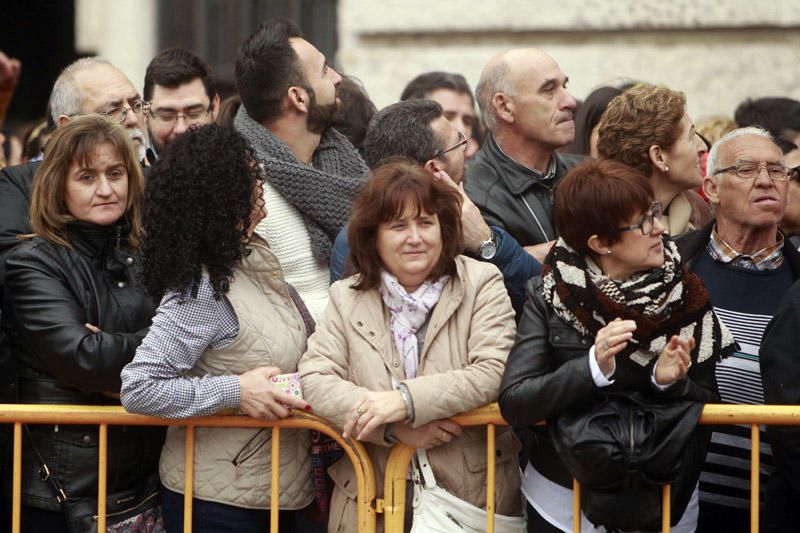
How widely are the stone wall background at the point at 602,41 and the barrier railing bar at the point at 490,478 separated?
5771 mm

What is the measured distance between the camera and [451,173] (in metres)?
4.32

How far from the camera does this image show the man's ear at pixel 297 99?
15.1 ft

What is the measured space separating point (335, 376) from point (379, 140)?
1051mm

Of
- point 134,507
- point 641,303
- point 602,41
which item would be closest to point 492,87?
point 641,303

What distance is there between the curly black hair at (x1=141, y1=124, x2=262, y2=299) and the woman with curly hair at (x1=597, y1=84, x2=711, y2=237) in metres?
1.50

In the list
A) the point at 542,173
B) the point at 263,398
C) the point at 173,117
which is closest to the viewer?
the point at 263,398

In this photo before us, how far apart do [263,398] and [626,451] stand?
104 cm

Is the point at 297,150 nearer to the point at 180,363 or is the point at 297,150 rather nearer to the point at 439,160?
the point at 439,160

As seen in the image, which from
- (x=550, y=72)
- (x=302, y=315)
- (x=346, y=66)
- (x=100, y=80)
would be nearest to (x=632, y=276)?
(x=302, y=315)

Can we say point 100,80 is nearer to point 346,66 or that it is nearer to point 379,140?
point 379,140

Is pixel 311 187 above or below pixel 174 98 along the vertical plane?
below

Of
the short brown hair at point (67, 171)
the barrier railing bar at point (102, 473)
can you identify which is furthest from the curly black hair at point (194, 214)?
the barrier railing bar at point (102, 473)

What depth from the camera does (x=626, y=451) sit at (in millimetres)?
3418

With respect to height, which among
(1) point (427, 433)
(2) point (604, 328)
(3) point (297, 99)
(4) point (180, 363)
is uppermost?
(3) point (297, 99)
